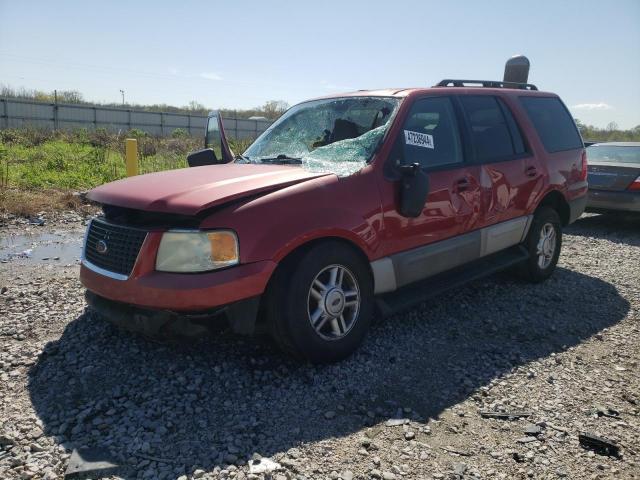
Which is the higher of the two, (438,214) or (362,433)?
(438,214)

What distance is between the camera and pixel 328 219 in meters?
3.28

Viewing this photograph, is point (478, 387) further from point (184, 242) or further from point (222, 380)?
point (184, 242)

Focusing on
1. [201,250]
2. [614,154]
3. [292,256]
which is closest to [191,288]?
[201,250]

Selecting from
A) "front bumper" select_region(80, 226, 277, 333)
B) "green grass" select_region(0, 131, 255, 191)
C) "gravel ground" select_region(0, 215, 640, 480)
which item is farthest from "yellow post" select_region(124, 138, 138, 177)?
"front bumper" select_region(80, 226, 277, 333)

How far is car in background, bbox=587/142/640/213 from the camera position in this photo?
820 centimetres

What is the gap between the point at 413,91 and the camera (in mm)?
4133

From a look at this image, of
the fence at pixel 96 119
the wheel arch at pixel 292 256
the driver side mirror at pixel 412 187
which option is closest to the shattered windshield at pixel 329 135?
the driver side mirror at pixel 412 187

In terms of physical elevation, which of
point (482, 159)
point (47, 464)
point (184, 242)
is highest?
point (482, 159)

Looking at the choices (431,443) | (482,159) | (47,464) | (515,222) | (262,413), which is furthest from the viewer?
(515,222)

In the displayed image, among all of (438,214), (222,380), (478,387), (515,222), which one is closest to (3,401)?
(222,380)

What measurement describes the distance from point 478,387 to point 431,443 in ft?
2.46

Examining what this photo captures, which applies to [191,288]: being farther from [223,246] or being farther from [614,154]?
[614,154]

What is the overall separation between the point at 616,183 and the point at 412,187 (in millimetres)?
6289

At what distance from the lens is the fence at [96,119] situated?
2626cm
